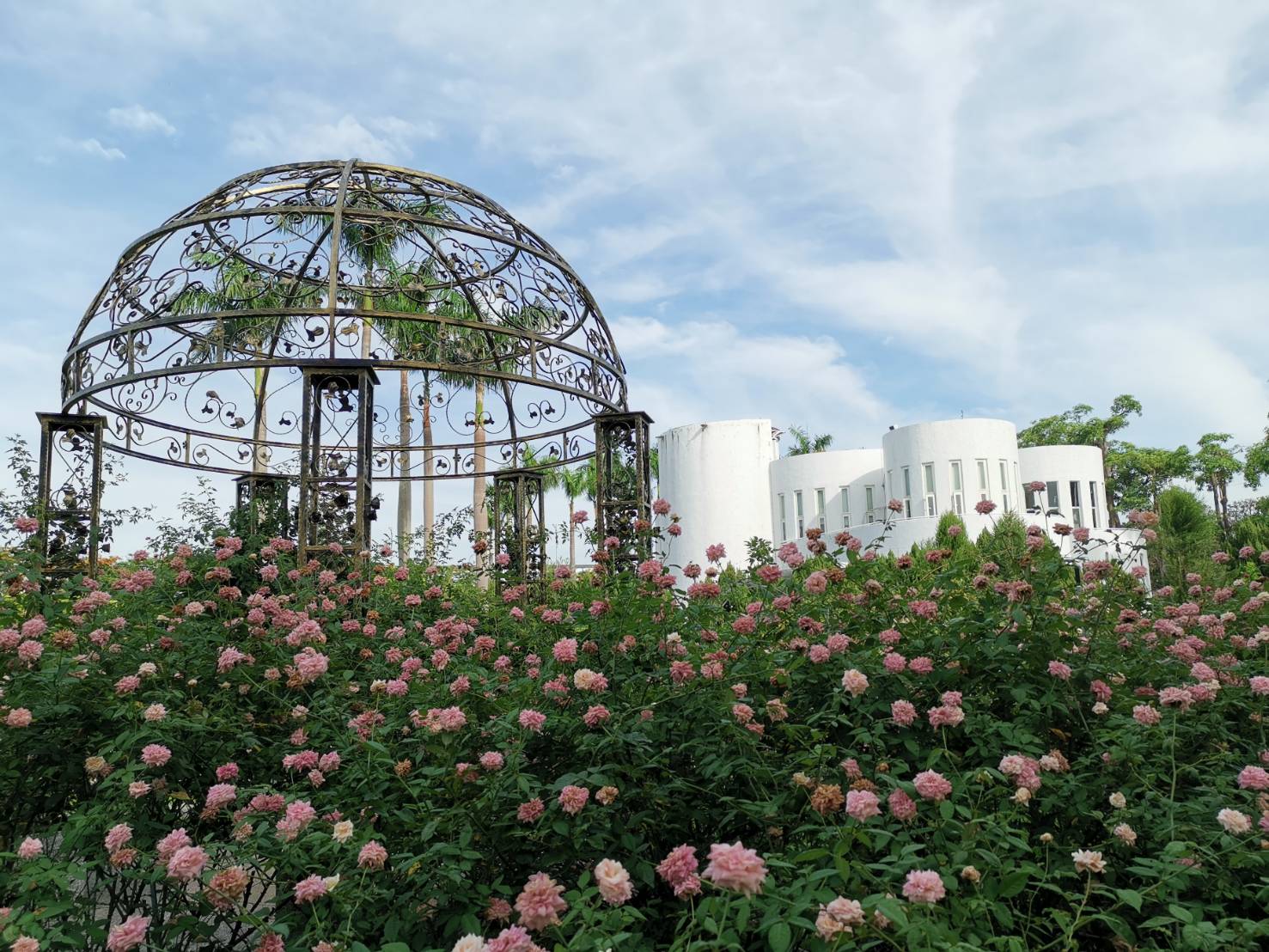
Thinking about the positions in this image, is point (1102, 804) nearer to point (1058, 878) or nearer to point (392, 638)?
point (1058, 878)

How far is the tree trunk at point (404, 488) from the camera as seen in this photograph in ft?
30.2

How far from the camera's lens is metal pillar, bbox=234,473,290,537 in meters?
7.51

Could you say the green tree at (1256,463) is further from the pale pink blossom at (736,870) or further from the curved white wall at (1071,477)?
the pale pink blossom at (736,870)

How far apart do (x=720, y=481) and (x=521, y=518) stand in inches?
843

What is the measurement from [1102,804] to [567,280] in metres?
6.69

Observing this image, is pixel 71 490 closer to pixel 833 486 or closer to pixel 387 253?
pixel 387 253

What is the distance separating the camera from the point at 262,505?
8281 millimetres

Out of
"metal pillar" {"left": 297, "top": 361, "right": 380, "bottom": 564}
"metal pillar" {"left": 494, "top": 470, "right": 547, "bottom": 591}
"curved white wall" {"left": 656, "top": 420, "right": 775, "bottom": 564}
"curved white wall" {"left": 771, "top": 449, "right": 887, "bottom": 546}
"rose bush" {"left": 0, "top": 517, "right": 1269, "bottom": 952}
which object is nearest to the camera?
"rose bush" {"left": 0, "top": 517, "right": 1269, "bottom": 952}

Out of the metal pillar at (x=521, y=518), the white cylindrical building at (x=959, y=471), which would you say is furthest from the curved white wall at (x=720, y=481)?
the metal pillar at (x=521, y=518)

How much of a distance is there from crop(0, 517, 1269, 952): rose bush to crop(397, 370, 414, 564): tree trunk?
5096mm

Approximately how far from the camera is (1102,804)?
8.40ft

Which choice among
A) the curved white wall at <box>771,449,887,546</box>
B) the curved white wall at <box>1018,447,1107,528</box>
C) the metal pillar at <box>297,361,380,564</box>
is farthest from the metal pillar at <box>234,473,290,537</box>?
the curved white wall at <box>1018,447,1107,528</box>

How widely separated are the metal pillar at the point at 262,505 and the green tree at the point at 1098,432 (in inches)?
1593

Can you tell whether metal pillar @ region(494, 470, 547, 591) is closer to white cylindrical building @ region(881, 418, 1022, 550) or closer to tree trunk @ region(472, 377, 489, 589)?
tree trunk @ region(472, 377, 489, 589)
